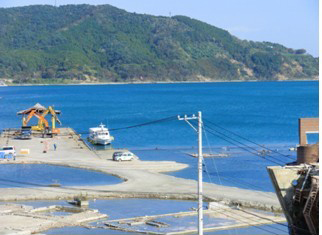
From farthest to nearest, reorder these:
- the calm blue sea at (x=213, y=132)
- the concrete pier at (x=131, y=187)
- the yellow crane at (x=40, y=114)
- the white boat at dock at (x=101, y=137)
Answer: the yellow crane at (x=40, y=114) → the white boat at dock at (x=101, y=137) → the calm blue sea at (x=213, y=132) → the concrete pier at (x=131, y=187)

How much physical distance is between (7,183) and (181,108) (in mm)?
107560

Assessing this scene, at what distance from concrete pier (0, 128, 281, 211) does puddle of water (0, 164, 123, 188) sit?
0.93 meters

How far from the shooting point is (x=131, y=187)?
43719mm

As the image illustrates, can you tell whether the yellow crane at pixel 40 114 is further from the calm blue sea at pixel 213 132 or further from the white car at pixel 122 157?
the white car at pixel 122 157

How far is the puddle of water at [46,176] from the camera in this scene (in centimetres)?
4642

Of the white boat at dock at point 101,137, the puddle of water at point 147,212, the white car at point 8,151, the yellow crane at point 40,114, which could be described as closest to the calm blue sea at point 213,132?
the white boat at dock at point 101,137

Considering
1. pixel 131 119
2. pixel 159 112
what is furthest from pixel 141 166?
pixel 159 112

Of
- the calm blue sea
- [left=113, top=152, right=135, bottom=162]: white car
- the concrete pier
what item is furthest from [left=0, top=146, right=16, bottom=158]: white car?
the calm blue sea

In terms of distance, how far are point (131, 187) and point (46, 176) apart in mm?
8270

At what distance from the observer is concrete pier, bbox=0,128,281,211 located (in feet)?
132

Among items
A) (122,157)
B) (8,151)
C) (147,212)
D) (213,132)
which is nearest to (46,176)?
(122,157)

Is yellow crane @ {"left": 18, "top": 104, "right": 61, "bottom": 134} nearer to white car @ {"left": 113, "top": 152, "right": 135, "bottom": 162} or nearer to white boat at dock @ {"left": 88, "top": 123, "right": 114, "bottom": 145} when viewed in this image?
white boat at dock @ {"left": 88, "top": 123, "right": 114, "bottom": 145}

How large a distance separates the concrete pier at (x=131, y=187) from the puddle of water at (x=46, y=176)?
3.06 ft

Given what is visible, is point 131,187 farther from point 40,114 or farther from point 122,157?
point 40,114
